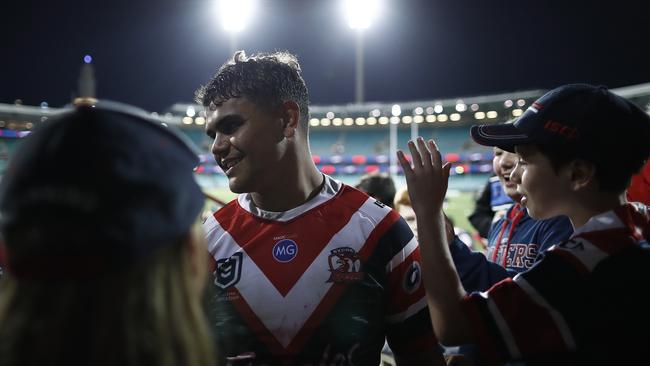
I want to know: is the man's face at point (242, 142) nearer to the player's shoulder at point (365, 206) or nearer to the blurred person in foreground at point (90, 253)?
the player's shoulder at point (365, 206)

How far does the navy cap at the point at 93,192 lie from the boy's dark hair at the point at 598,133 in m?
1.32

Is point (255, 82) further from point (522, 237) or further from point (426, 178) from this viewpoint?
point (522, 237)

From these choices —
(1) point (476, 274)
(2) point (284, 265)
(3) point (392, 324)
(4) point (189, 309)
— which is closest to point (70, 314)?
(4) point (189, 309)

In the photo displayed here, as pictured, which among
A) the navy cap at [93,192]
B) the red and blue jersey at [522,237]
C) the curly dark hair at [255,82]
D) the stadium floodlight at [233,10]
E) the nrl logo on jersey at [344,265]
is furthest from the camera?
the stadium floodlight at [233,10]

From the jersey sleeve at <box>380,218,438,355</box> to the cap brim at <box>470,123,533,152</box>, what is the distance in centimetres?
55

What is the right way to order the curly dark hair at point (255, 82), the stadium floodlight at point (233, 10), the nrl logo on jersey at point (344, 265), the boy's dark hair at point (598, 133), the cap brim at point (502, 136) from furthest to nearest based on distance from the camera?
the stadium floodlight at point (233, 10)
the curly dark hair at point (255, 82)
the nrl logo on jersey at point (344, 265)
the cap brim at point (502, 136)
the boy's dark hair at point (598, 133)

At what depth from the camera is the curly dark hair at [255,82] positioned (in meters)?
2.07

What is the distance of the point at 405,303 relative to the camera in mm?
1998

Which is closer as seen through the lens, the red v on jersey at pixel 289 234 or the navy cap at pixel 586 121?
the navy cap at pixel 586 121

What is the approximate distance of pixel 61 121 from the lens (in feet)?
2.90

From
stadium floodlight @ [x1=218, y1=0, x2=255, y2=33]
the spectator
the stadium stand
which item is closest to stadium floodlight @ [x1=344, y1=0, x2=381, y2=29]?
stadium floodlight @ [x1=218, y1=0, x2=255, y2=33]

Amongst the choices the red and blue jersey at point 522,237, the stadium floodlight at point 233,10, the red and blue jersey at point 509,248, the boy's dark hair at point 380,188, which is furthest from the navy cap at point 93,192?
the stadium floodlight at point 233,10

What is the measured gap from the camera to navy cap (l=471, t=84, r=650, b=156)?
5.37 ft

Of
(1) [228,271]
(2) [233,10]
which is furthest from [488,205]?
(2) [233,10]
